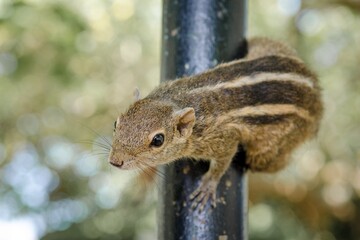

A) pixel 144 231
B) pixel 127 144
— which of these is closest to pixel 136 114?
pixel 127 144

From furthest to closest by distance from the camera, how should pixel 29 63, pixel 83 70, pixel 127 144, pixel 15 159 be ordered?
pixel 15 159, pixel 83 70, pixel 29 63, pixel 127 144

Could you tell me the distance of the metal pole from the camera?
224 centimetres

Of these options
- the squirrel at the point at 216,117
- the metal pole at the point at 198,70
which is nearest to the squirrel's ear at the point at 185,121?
the squirrel at the point at 216,117

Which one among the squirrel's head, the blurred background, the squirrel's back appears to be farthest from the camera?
the blurred background

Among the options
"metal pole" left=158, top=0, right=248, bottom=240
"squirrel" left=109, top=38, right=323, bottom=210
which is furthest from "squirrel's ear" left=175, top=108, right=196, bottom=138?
"metal pole" left=158, top=0, right=248, bottom=240

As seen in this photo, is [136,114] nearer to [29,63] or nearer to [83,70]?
[29,63]

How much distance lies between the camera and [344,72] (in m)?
6.24

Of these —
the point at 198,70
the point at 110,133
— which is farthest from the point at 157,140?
the point at 110,133

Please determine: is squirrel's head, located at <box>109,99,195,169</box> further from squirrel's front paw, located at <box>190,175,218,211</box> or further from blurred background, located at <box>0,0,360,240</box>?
blurred background, located at <box>0,0,360,240</box>

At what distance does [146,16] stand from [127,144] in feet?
11.3

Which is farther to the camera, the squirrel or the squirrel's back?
the squirrel's back

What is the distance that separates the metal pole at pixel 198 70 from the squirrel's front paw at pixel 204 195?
0.03 m

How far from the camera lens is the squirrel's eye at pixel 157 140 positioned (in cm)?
219

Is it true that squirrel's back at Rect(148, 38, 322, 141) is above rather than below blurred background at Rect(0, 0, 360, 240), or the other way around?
below
